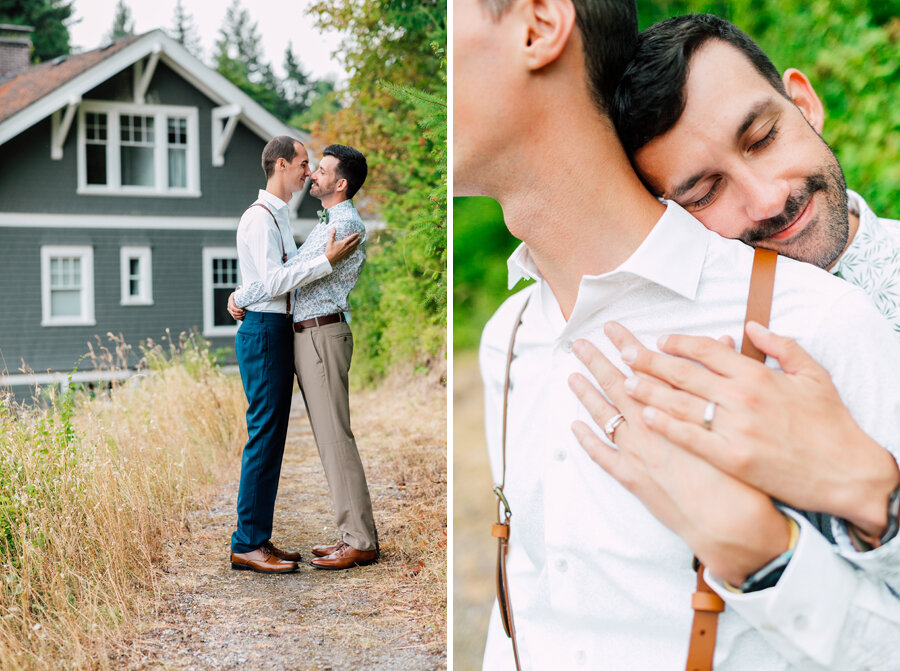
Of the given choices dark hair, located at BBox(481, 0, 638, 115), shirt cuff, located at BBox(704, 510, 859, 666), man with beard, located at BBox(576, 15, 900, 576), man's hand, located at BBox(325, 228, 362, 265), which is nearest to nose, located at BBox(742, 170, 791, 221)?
man with beard, located at BBox(576, 15, 900, 576)

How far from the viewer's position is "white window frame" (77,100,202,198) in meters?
2.33

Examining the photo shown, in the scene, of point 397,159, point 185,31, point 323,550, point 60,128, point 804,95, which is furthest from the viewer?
point 397,159

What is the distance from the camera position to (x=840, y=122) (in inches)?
101

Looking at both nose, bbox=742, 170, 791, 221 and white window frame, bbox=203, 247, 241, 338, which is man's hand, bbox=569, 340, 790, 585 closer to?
nose, bbox=742, 170, 791, 221

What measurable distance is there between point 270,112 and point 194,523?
129 cm

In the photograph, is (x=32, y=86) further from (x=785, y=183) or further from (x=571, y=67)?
(x=785, y=183)

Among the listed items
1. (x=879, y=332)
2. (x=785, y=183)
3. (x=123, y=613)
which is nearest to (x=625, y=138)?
(x=785, y=183)

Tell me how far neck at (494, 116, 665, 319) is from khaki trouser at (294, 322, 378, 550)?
3.32ft

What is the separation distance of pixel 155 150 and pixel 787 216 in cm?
186

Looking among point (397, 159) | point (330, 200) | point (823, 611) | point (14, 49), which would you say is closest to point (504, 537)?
point (823, 611)

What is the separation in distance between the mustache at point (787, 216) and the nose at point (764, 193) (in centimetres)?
1

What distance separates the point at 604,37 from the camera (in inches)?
48.3

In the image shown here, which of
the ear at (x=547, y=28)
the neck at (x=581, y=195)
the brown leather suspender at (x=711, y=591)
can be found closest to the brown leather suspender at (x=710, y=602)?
the brown leather suspender at (x=711, y=591)

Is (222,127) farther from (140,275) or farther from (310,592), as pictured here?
(310,592)
